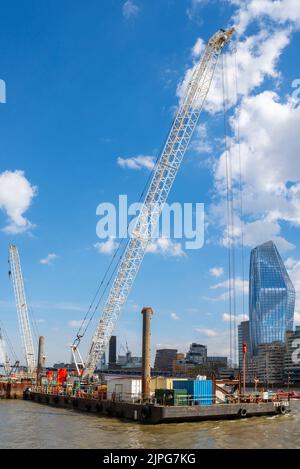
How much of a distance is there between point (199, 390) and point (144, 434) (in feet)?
38.5

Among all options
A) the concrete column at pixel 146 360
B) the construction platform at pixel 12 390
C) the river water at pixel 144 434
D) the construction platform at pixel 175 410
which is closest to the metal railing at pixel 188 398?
the concrete column at pixel 146 360

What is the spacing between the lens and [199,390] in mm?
52281

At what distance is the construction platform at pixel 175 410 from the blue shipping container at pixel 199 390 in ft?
4.11

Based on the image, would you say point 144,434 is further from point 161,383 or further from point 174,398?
point 161,383

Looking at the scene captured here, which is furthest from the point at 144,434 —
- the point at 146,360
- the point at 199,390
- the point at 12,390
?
Result: the point at 12,390

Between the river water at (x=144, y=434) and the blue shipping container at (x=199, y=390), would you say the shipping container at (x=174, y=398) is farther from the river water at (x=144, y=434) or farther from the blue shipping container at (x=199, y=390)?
the river water at (x=144, y=434)

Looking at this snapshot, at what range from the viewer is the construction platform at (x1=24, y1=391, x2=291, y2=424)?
47969 mm

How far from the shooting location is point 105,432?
4378 cm

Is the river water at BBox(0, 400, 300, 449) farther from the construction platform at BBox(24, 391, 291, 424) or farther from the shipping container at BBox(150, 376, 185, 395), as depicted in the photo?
the shipping container at BBox(150, 376, 185, 395)

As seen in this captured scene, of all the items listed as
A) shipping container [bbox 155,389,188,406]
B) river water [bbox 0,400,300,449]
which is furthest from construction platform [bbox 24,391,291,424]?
shipping container [bbox 155,389,188,406]

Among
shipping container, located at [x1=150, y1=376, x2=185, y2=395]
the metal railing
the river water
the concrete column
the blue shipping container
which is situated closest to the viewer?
the river water

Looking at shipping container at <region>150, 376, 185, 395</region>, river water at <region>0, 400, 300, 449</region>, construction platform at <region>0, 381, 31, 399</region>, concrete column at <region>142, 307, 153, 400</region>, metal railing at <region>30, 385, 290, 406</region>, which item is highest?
concrete column at <region>142, 307, 153, 400</region>

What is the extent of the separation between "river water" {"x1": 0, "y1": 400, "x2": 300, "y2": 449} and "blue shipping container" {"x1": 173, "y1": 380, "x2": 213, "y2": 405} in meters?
2.94

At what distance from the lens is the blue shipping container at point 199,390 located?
170 ft
